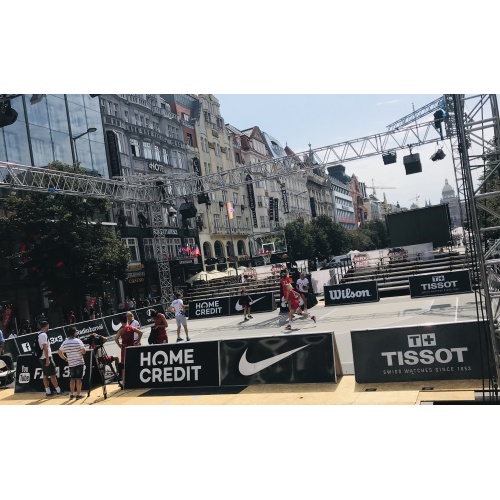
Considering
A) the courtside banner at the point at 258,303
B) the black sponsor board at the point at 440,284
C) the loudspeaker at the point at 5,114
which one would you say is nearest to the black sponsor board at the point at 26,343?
the loudspeaker at the point at 5,114

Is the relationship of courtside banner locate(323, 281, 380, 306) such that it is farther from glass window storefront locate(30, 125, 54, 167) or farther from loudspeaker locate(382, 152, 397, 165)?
glass window storefront locate(30, 125, 54, 167)

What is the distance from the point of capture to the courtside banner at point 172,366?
11.1 meters

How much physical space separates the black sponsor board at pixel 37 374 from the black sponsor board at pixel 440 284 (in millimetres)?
15364

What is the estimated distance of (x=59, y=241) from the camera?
86.3 feet

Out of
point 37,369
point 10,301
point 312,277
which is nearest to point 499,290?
point 37,369

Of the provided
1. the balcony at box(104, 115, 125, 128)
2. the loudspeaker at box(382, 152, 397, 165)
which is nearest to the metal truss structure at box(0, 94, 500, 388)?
the loudspeaker at box(382, 152, 397, 165)

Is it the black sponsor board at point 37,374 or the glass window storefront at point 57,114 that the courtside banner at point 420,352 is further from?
the glass window storefront at point 57,114

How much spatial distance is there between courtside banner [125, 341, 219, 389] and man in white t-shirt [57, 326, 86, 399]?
1021 millimetres

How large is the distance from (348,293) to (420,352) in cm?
1438

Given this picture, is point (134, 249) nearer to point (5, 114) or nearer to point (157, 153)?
point (157, 153)

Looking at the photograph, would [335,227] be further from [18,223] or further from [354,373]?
[354,373]

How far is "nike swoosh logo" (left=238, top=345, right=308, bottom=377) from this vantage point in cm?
1065

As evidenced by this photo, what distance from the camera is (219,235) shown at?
178ft

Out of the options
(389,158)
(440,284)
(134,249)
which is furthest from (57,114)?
(440,284)
